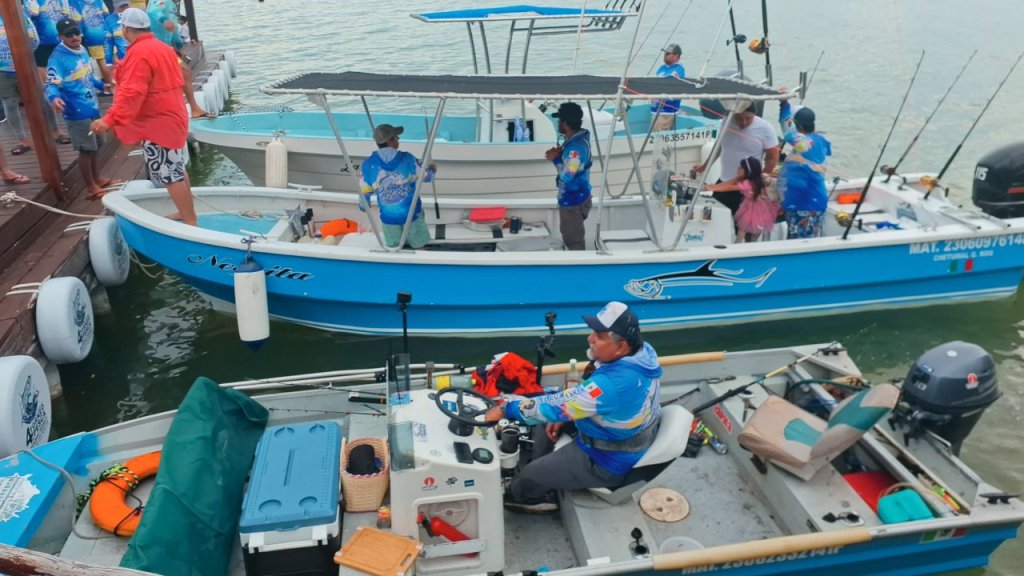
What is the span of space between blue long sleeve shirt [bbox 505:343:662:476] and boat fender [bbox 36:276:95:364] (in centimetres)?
428

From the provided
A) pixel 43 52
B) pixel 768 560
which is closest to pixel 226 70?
pixel 43 52

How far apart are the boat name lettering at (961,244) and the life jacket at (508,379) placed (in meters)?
4.13

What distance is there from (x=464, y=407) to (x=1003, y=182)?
232 inches

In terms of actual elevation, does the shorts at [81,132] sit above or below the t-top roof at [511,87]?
below

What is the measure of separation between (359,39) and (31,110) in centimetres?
1476

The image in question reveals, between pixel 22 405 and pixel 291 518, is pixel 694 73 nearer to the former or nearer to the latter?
pixel 22 405

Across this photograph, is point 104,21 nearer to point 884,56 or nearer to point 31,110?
point 31,110

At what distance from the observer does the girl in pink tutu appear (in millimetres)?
6580

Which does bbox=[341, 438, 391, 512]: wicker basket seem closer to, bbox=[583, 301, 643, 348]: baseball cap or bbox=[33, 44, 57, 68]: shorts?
bbox=[583, 301, 643, 348]: baseball cap

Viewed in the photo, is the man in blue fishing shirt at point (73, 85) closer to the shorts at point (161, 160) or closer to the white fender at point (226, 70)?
the shorts at point (161, 160)

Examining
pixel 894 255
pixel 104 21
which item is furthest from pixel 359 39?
pixel 894 255

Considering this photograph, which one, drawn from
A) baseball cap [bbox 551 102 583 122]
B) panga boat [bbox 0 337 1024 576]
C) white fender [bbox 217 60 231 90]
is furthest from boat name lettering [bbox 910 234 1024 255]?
white fender [bbox 217 60 231 90]

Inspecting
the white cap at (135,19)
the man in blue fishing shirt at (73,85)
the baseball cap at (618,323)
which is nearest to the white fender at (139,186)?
the man in blue fishing shirt at (73,85)

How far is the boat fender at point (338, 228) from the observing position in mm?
7293
